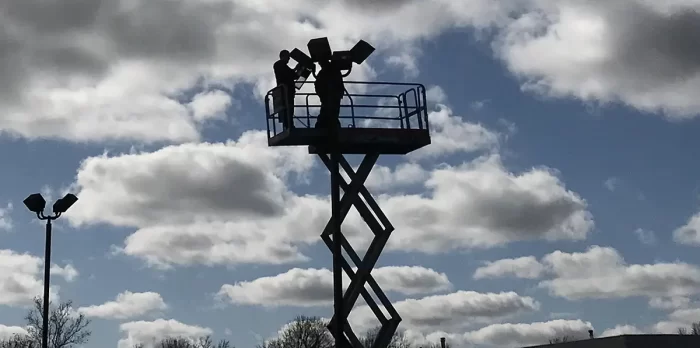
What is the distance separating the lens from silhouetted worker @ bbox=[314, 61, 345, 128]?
109 feet

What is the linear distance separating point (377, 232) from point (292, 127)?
455 cm

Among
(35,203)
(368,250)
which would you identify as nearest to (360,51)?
(368,250)

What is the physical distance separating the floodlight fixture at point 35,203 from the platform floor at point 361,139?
7.53 metres

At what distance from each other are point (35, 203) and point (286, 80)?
893 cm

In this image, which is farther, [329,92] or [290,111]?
[329,92]

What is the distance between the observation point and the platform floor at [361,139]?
3303cm

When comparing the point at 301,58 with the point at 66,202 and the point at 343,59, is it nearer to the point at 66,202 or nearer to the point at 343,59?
the point at 343,59

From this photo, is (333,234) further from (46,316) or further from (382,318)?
(46,316)

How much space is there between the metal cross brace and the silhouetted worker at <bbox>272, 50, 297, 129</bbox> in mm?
1791

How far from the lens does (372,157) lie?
1352 inches

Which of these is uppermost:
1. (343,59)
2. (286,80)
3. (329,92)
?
(343,59)

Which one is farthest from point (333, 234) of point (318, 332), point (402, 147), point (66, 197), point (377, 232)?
point (318, 332)

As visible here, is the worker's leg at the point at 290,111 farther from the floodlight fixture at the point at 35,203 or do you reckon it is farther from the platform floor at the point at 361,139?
the floodlight fixture at the point at 35,203

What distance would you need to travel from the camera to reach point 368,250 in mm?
34031
